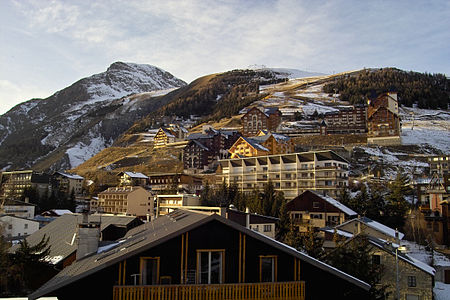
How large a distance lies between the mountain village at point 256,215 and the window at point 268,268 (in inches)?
1.2

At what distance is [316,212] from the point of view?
161 feet

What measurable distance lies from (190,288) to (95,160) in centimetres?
13627

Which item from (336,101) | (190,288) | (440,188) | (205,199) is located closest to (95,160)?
(205,199)

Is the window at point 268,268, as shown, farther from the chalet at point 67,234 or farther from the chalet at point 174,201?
the chalet at point 174,201

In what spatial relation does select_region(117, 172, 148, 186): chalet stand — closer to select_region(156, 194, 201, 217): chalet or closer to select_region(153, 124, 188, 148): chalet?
select_region(156, 194, 201, 217): chalet

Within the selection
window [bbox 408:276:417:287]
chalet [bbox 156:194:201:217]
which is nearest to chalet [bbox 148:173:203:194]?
chalet [bbox 156:194:201:217]

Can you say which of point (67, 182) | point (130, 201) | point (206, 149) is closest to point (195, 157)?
point (206, 149)

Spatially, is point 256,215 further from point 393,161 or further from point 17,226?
point 393,161

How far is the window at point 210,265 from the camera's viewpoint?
33.8 ft

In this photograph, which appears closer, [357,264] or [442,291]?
[357,264]

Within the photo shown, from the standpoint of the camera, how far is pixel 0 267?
806 inches

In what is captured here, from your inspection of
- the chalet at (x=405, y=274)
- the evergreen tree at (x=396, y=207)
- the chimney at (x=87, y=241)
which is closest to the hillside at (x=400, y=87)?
the evergreen tree at (x=396, y=207)

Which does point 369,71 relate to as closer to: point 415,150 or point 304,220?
point 415,150

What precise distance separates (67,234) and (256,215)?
19.2 m
